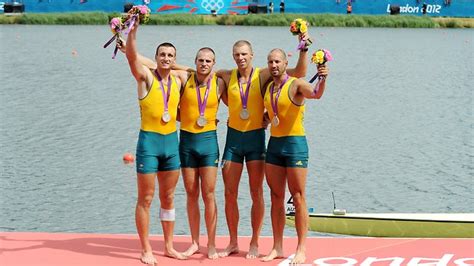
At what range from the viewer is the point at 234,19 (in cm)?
5425

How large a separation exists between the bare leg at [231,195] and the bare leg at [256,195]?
4.9 inches

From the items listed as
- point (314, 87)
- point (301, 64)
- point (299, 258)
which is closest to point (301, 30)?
point (301, 64)

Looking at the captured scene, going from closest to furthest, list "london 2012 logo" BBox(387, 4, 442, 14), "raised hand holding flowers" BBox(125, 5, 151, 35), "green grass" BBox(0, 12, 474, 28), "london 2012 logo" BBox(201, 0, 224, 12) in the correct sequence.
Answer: "raised hand holding flowers" BBox(125, 5, 151, 35), "green grass" BBox(0, 12, 474, 28), "london 2012 logo" BBox(201, 0, 224, 12), "london 2012 logo" BBox(387, 4, 442, 14)

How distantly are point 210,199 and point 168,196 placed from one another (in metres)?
0.40

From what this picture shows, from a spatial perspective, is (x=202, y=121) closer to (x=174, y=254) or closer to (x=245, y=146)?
(x=245, y=146)

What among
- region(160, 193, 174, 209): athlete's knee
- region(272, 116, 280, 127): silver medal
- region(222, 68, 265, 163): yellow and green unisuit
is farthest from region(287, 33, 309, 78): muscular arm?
region(160, 193, 174, 209): athlete's knee

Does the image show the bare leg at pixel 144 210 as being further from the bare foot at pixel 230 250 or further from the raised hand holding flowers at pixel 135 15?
the raised hand holding flowers at pixel 135 15

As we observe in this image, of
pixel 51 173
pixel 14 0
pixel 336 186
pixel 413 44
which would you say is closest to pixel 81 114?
pixel 51 173

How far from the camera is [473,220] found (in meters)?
12.3

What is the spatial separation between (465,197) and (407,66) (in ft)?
70.6

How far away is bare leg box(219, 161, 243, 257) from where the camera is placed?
31.8 ft

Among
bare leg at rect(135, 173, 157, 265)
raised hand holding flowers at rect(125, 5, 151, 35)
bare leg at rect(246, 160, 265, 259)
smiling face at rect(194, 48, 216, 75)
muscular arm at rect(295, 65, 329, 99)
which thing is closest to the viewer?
muscular arm at rect(295, 65, 329, 99)

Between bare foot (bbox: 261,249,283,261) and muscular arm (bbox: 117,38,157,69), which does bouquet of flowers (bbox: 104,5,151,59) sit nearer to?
muscular arm (bbox: 117,38,157,69)

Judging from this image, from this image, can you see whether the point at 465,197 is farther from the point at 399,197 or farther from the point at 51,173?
the point at 51,173
